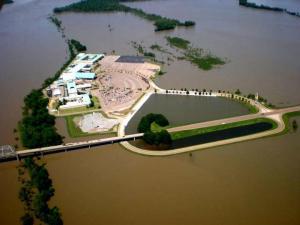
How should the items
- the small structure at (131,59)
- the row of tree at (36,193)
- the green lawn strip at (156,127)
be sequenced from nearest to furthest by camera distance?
the row of tree at (36,193) → the green lawn strip at (156,127) → the small structure at (131,59)

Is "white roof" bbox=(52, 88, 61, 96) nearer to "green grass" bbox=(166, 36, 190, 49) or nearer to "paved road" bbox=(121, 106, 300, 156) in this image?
"paved road" bbox=(121, 106, 300, 156)

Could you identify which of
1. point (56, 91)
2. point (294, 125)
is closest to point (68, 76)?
point (56, 91)

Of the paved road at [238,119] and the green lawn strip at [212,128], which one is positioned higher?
the paved road at [238,119]

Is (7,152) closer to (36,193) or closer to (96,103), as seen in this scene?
(36,193)

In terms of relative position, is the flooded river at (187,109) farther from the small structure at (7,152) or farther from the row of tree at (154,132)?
the small structure at (7,152)

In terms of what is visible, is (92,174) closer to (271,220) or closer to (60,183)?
(60,183)

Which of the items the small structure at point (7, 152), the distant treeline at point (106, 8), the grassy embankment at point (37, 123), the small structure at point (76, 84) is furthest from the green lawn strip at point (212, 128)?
the distant treeline at point (106, 8)
